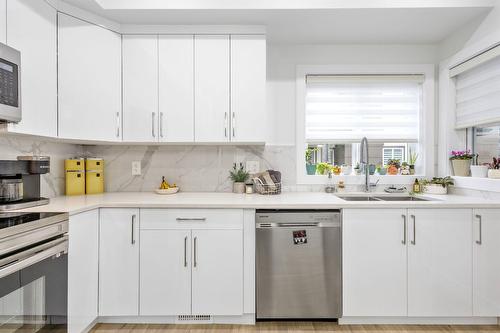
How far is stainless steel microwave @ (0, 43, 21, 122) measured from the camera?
1588mm

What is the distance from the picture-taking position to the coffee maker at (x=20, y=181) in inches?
74.7

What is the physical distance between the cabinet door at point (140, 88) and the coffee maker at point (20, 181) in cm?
63

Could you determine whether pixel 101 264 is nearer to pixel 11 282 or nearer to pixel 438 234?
pixel 11 282

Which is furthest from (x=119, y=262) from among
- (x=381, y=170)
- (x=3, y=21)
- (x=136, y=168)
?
(x=381, y=170)

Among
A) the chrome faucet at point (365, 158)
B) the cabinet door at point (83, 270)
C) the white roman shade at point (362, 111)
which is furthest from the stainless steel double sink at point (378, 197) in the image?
the cabinet door at point (83, 270)

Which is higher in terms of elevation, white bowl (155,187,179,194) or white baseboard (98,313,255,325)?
white bowl (155,187,179,194)

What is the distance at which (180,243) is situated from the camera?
2.12 meters

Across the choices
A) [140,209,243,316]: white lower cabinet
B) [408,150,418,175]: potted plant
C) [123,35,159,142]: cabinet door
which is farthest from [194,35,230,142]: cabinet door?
[408,150,418,175]: potted plant

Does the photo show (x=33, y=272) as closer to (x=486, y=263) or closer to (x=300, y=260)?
(x=300, y=260)

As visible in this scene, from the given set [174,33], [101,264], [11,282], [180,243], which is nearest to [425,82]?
[174,33]

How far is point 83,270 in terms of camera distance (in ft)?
6.35

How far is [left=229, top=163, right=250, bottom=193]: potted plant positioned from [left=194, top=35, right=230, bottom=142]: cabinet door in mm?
407

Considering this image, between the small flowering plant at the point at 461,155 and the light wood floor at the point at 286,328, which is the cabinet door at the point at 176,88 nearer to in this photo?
the light wood floor at the point at 286,328

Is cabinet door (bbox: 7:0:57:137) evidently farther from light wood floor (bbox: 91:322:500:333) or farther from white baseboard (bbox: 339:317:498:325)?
white baseboard (bbox: 339:317:498:325)
